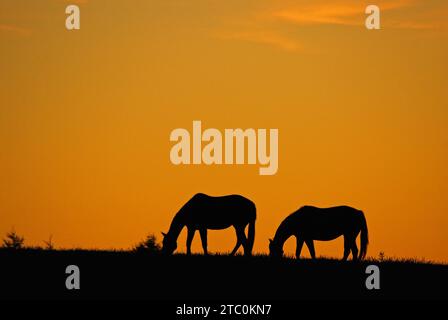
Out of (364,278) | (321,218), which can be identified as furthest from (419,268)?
(321,218)

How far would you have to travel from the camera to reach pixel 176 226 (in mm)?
35188

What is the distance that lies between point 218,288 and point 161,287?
1398 millimetres

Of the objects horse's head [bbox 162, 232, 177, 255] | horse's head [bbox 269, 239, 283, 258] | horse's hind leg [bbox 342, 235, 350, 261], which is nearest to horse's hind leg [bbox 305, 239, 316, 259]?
horse's head [bbox 269, 239, 283, 258]

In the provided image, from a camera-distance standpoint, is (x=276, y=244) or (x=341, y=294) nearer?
(x=341, y=294)

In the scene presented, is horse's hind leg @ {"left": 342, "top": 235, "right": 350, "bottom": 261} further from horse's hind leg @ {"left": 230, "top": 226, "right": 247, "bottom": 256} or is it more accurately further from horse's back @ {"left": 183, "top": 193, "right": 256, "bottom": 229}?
horse's hind leg @ {"left": 230, "top": 226, "right": 247, "bottom": 256}

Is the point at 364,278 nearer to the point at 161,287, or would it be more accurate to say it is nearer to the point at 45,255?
the point at 161,287

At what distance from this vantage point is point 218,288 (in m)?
28.1

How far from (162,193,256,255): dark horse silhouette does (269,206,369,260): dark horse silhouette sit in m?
0.95

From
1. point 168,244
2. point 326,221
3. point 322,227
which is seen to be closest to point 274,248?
point 322,227

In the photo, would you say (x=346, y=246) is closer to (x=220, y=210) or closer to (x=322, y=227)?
(x=322, y=227)

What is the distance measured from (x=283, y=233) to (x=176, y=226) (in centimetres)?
339
